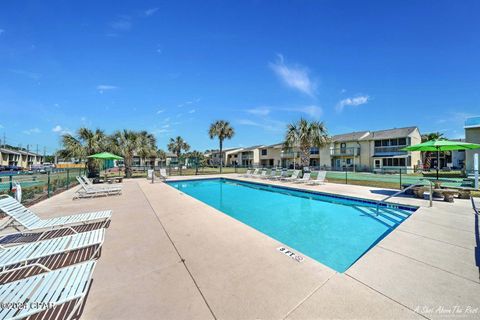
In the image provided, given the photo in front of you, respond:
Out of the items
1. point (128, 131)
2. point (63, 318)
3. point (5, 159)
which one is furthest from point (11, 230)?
point (5, 159)

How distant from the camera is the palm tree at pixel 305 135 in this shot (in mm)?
19078

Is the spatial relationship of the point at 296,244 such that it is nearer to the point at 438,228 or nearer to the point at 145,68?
the point at 438,228

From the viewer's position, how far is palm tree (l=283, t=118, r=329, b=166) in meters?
19.1

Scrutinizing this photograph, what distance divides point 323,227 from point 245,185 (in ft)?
32.8

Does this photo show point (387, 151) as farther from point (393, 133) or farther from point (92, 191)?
point (92, 191)

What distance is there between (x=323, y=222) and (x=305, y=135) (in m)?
13.7

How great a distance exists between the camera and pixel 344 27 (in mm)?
11727

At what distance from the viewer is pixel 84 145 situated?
16641mm

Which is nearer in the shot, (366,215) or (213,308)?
(213,308)

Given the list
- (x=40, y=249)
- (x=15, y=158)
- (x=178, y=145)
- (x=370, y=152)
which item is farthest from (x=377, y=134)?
(x=15, y=158)

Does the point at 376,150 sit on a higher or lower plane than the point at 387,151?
higher

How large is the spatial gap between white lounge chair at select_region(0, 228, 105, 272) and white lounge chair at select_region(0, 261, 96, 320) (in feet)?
1.70

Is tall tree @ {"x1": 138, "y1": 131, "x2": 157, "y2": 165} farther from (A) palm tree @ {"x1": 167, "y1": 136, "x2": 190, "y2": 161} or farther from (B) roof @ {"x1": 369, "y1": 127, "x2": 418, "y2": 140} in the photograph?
(A) palm tree @ {"x1": 167, "y1": 136, "x2": 190, "y2": 161}

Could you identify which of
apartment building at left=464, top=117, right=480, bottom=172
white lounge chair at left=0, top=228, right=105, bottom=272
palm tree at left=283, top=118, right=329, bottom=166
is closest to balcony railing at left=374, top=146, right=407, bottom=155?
apartment building at left=464, top=117, right=480, bottom=172
